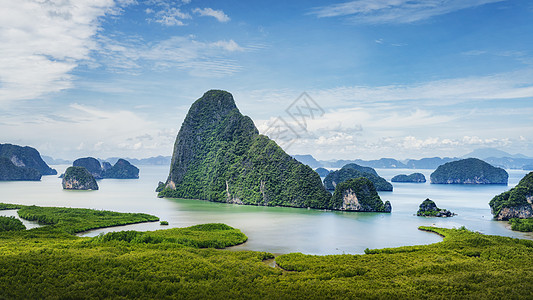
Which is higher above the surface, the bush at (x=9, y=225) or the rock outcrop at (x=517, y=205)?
the rock outcrop at (x=517, y=205)

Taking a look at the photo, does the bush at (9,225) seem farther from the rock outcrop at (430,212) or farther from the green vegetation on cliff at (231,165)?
the rock outcrop at (430,212)

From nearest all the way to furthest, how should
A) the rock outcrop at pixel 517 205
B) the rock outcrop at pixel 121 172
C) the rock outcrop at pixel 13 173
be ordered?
1. the rock outcrop at pixel 517 205
2. the rock outcrop at pixel 13 173
3. the rock outcrop at pixel 121 172

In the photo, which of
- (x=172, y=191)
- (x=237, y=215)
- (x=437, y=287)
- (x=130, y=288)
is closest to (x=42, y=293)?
(x=130, y=288)

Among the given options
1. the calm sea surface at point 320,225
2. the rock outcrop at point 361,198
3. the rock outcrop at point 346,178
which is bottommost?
the calm sea surface at point 320,225

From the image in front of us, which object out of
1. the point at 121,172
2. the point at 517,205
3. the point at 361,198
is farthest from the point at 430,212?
the point at 121,172

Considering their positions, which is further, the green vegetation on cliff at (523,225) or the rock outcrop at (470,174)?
the rock outcrop at (470,174)

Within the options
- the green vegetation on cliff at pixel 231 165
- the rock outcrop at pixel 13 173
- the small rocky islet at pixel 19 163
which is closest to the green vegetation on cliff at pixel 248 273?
the green vegetation on cliff at pixel 231 165

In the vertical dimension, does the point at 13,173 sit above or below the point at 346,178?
below

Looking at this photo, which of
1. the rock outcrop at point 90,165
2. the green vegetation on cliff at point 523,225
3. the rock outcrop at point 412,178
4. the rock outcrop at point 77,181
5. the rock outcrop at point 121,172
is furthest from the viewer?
the rock outcrop at point 121,172

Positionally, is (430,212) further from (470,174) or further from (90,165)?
(90,165)
